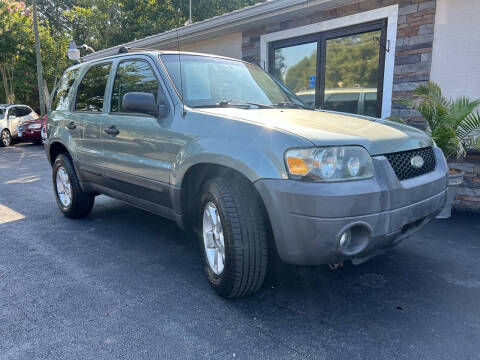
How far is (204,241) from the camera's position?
2979 mm

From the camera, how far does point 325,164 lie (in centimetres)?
222

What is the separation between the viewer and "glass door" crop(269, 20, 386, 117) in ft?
20.6

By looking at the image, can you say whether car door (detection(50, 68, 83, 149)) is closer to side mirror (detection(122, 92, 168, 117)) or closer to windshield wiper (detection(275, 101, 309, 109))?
side mirror (detection(122, 92, 168, 117))

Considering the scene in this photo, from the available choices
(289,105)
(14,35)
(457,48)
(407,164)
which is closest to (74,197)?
(289,105)

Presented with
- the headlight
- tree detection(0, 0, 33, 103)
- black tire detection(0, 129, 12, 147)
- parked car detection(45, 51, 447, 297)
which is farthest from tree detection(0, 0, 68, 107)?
the headlight

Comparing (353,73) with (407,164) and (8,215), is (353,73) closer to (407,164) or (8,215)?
(407,164)

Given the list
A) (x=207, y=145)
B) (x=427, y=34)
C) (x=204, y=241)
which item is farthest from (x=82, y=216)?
(x=427, y=34)

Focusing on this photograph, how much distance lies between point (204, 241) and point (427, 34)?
4683mm

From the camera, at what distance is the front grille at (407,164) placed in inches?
98.8

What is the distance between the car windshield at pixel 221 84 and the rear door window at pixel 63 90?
192cm

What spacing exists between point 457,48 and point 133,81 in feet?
14.6

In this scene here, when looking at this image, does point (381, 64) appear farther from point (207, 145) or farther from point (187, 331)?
point (187, 331)

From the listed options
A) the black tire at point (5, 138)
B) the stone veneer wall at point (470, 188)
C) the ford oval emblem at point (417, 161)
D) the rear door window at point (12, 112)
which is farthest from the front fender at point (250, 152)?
the rear door window at point (12, 112)

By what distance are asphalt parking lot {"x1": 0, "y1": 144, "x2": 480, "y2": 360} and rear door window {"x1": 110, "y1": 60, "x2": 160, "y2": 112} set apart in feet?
4.90
